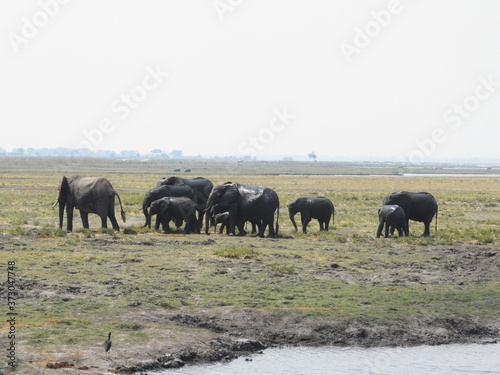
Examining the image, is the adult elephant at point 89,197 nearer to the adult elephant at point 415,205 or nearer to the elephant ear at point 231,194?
Result: the elephant ear at point 231,194

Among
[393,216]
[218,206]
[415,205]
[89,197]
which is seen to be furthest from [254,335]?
[415,205]

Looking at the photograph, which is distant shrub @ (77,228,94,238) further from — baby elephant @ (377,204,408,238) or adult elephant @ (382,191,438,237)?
adult elephant @ (382,191,438,237)

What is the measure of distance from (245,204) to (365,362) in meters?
16.1

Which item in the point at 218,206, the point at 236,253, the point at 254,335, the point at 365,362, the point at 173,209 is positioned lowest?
the point at 365,362

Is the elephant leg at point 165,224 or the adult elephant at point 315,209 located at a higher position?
the adult elephant at point 315,209

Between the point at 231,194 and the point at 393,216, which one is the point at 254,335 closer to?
the point at 231,194

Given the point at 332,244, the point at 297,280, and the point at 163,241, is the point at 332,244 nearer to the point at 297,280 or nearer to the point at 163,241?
the point at 163,241

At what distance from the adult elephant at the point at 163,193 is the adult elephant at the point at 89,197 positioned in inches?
64.2

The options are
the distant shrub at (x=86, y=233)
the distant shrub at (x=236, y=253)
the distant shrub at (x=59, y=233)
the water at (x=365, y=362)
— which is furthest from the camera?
the distant shrub at (x=86, y=233)

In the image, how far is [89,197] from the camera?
30.6 metres

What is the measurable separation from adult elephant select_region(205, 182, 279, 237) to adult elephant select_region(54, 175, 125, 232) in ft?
12.7

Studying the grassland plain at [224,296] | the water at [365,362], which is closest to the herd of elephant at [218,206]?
the grassland plain at [224,296]

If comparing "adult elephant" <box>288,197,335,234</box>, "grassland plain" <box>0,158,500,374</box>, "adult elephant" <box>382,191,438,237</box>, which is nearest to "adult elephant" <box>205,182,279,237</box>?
"grassland plain" <box>0,158,500,374</box>

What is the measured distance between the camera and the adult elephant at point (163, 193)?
31.9m
